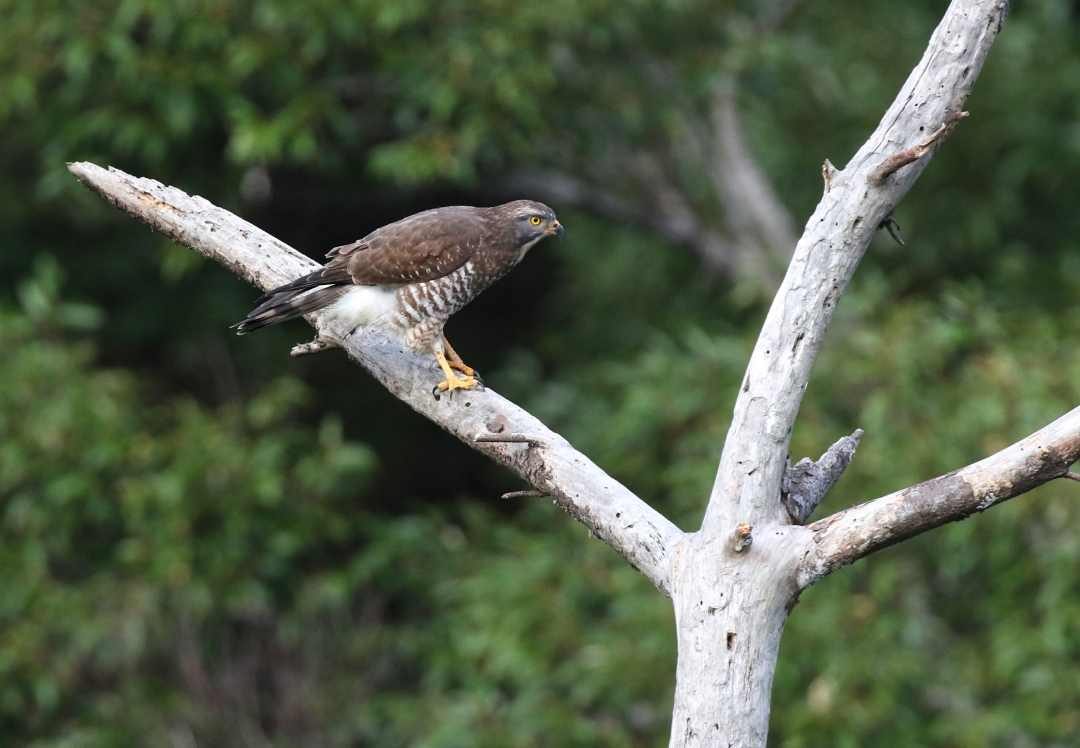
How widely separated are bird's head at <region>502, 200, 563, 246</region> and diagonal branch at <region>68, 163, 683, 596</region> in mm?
583

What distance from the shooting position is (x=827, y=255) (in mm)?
2438

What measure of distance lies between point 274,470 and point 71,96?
2.12 meters

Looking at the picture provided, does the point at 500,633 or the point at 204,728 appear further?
the point at 204,728

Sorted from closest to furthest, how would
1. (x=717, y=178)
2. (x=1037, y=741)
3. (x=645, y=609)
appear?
(x=1037, y=741)
(x=645, y=609)
(x=717, y=178)

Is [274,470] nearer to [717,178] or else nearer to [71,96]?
[71,96]

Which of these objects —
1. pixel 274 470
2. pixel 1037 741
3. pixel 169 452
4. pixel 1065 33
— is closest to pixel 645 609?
pixel 1037 741

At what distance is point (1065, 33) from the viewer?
7.02 metres

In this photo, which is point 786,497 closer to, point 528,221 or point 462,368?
point 462,368

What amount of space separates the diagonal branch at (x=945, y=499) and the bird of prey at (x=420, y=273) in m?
1.31

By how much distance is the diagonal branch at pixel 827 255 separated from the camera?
2.40 m

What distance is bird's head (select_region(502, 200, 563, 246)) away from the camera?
4016 mm

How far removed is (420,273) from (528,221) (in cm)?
46

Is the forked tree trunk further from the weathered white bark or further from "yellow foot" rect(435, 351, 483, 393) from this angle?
"yellow foot" rect(435, 351, 483, 393)

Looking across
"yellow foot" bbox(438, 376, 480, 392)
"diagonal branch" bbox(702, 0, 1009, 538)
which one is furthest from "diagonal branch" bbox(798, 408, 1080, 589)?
"yellow foot" bbox(438, 376, 480, 392)
